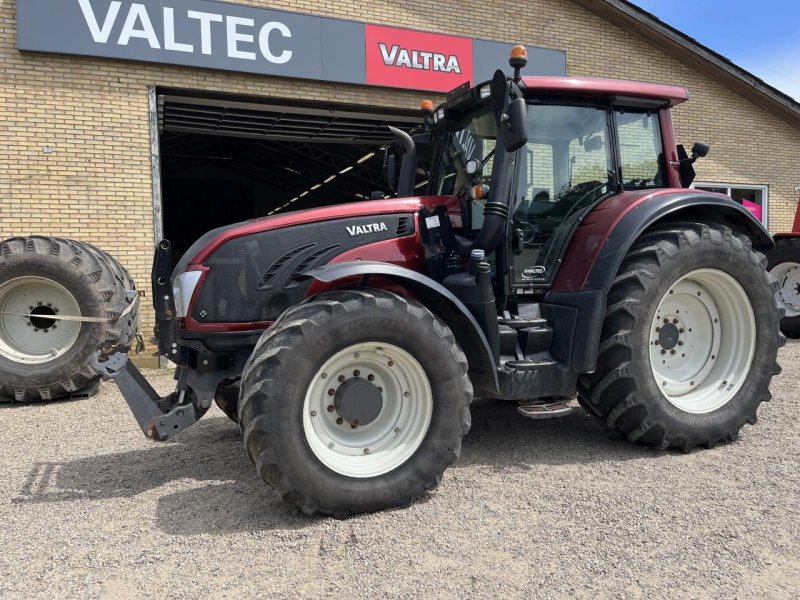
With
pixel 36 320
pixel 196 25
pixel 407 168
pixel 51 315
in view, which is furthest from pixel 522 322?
pixel 196 25

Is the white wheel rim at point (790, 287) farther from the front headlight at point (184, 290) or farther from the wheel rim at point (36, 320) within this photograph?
the wheel rim at point (36, 320)

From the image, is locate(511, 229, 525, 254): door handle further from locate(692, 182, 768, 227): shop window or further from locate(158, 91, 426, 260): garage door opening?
locate(692, 182, 768, 227): shop window

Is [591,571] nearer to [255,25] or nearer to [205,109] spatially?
[255,25]

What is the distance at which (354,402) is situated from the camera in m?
3.30

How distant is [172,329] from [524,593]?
2391 millimetres

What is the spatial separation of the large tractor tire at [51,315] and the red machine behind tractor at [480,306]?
8.62ft

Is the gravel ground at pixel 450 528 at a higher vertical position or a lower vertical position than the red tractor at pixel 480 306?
lower

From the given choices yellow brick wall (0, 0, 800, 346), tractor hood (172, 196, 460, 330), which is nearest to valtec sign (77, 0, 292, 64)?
yellow brick wall (0, 0, 800, 346)

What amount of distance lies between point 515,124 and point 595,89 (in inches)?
43.5

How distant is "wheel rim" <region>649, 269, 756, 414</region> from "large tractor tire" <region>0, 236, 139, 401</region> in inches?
192

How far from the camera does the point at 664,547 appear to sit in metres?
2.82

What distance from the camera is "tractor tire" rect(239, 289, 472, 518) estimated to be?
3051mm

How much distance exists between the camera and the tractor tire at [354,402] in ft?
10.0

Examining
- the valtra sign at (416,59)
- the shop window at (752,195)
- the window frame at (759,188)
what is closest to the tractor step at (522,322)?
the valtra sign at (416,59)
